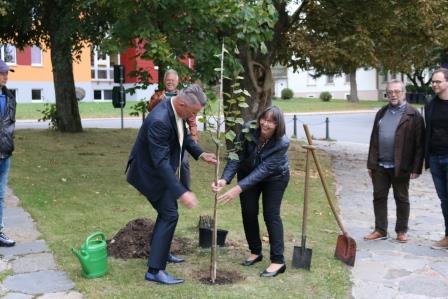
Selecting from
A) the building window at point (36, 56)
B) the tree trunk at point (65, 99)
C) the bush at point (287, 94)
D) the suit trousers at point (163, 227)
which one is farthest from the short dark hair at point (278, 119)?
the bush at point (287, 94)

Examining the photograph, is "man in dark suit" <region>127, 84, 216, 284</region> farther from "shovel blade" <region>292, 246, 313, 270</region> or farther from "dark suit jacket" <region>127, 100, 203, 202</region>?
"shovel blade" <region>292, 246, 313, 270</region>

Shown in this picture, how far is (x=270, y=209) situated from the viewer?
18.2 ft

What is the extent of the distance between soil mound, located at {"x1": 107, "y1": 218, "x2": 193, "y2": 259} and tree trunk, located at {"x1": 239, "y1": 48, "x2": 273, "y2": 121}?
7.96 metres

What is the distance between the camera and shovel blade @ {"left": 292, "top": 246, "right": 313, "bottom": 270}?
19.2ft

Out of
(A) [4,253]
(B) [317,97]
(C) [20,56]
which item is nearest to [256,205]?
(A) [4,253]

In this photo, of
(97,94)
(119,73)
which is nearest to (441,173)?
(119,73)

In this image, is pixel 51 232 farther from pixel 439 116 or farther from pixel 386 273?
pixel 439 116

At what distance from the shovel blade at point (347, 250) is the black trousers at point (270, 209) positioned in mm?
822

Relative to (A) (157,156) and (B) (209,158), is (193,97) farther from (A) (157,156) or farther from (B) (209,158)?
(B) (209,158)

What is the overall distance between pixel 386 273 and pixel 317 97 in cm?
5793

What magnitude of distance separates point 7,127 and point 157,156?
2.11 meters

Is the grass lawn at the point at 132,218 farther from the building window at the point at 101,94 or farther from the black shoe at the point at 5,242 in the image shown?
the building window at the point at 101,94

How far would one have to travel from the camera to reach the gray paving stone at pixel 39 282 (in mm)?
5074

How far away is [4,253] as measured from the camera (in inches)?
240
